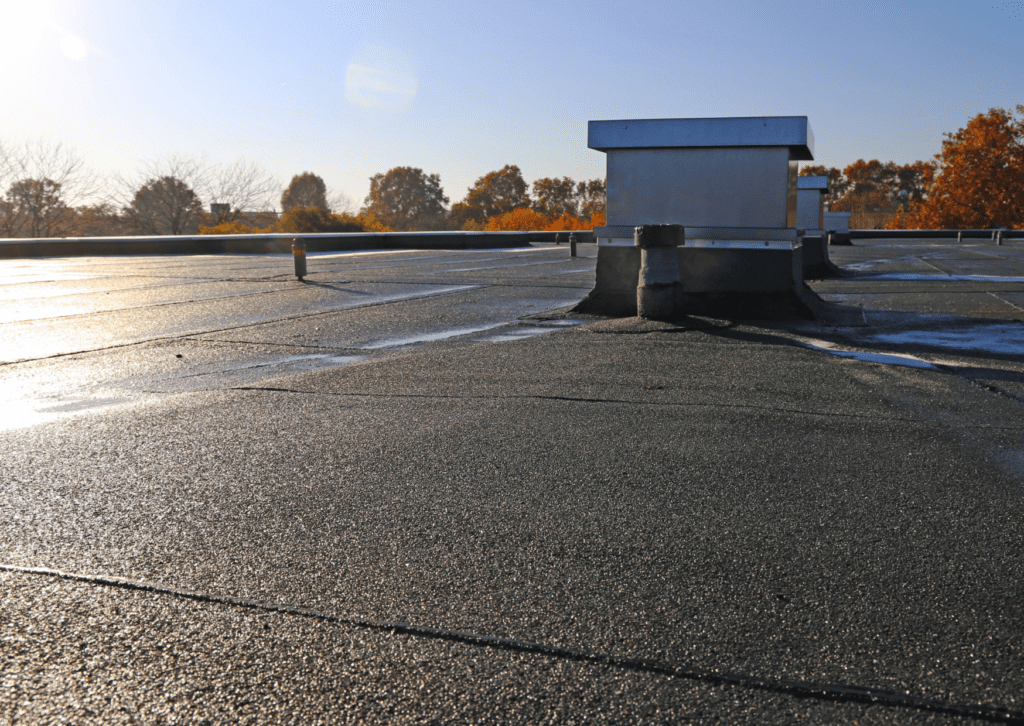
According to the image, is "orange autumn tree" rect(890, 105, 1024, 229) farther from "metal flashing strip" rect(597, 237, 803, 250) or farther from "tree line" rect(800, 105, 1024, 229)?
"metal flashing strip" rect(597, 237, 803, 250)

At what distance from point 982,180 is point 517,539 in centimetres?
6343

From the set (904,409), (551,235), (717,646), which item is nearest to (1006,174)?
(551,235)

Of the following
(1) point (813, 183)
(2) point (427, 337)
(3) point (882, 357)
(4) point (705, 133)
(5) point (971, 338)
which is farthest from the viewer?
(1) point (813, 183)

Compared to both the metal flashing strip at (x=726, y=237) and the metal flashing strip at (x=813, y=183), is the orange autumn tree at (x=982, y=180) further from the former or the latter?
the metal flashing strip at (x=726, y=237)

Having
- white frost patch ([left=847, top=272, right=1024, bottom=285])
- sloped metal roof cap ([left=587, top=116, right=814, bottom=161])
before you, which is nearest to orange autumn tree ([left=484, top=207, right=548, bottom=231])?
white frost patch ([left=847, top=272, right=1024, bottom=285])

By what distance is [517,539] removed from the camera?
3.52 metres

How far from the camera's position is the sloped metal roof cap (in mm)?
10789

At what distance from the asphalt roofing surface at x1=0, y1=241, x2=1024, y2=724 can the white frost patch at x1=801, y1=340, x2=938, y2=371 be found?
71 millimetres

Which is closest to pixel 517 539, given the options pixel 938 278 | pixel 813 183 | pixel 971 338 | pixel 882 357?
pixel 882 357

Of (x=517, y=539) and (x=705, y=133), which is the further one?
(x=705, y=133)

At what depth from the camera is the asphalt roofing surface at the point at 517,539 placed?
2.42 m

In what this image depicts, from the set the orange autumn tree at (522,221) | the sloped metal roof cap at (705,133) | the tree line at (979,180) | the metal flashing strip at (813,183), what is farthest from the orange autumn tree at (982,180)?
the sloped metal roof cap at (705,133)

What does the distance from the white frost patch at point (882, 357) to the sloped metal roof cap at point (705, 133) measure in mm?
3443

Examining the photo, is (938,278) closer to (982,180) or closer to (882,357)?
(882,357)
